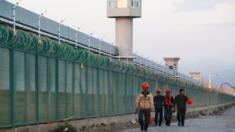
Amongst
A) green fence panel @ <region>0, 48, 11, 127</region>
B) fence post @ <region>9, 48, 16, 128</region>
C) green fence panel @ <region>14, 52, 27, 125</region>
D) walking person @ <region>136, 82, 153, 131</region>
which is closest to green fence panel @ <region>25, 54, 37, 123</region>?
green fence panel @ <region>14, 52, 27, 125</region>

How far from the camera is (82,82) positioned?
27641mm

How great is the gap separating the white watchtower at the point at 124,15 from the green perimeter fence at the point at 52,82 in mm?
25330

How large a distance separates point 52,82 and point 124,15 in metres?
39.8

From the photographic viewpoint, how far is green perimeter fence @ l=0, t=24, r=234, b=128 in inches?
743

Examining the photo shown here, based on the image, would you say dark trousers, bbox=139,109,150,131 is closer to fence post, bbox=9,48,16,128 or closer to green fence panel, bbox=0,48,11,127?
fence post, bbox=9,48,16,128

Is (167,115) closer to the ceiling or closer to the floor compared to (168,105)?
closer to the floor

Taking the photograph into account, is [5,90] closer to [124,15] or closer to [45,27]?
[45,27]

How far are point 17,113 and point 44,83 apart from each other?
309 centimetres

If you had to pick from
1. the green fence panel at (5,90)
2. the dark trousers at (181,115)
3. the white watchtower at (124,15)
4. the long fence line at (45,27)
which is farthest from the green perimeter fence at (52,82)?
the white watchtower at (124,15)

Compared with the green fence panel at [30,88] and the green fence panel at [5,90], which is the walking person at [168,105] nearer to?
the green fence panel at [30,88]

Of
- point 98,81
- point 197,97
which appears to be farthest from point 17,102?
point 197,97

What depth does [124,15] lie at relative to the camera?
62719 mm

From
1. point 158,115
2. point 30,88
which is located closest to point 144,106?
point 30,88

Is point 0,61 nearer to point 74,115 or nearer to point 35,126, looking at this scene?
point 35,126
